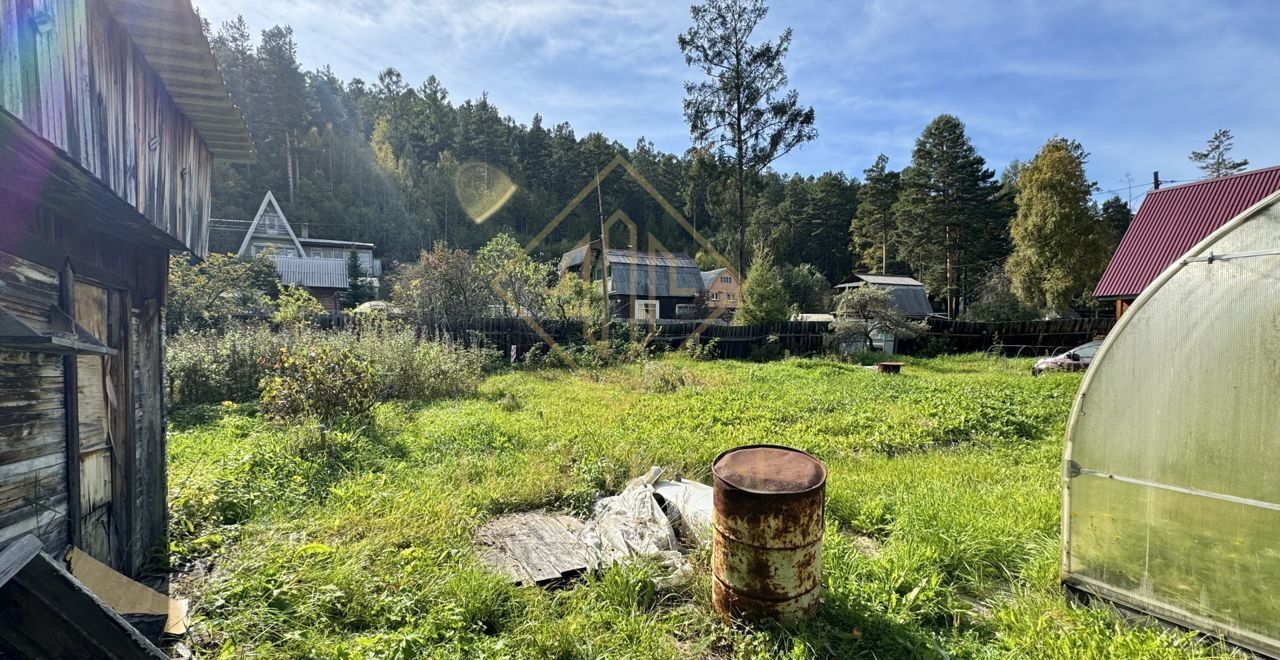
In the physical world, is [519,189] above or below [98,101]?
above

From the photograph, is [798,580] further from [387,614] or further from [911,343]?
[911,343]

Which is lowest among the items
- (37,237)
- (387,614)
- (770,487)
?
(387,614)

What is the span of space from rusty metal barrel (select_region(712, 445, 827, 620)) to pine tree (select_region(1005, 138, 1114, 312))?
89.2 feet

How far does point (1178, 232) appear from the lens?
12.3 meters

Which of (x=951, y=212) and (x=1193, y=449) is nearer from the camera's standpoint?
(x=1193, y=449)

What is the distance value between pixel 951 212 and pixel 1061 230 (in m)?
8.60

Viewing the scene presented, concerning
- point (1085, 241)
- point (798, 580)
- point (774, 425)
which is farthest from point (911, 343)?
point (798, 580)

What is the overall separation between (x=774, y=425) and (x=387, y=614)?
17.6 feet

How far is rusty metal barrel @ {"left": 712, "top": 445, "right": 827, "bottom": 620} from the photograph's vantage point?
2691 mm

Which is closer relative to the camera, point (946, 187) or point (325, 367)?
point (325, 367)

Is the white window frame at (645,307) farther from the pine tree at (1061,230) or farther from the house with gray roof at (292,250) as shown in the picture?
the pine tree at (1061,230)

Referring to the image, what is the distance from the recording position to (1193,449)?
2.51m

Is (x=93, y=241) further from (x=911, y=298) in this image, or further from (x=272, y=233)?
(x=911, y=298)

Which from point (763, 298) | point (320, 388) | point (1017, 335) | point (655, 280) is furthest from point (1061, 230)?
point (320, 388)
